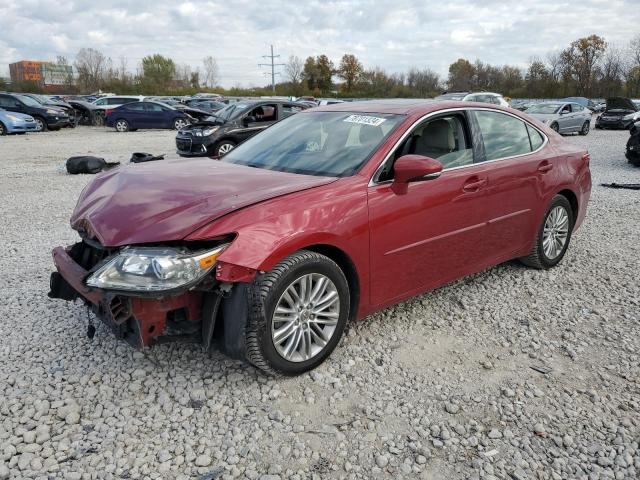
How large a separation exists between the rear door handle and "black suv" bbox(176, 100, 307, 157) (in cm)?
831

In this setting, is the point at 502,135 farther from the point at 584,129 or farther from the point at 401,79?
the point at 401,79

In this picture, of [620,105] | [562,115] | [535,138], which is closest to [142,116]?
[562,115]

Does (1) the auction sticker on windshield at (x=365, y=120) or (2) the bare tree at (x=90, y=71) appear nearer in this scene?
(1) the auction sticker on windshield at (x=365, y=120)

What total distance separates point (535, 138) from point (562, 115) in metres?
18.3

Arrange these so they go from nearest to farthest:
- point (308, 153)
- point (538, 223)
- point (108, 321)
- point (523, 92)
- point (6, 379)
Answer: point (108, 321) → point (6, 379) → point (308, 153) → point (538, 223) → point (523, 92)

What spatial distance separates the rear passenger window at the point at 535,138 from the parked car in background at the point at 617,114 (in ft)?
78.3

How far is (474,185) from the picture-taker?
3.95 metres

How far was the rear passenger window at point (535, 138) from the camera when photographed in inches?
185

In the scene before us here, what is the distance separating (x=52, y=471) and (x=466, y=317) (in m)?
2.93

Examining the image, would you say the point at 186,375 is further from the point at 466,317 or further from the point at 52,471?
the point at 466,317

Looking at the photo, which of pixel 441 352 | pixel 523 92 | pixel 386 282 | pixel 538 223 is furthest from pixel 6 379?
pixel 523 92

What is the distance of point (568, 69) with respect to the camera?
60062 millimetres

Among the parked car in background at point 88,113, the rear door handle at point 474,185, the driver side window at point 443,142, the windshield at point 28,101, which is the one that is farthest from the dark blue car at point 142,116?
the rear door handle at point 474,185

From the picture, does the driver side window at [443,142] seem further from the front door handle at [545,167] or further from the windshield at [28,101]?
the windshield at [28,101]
